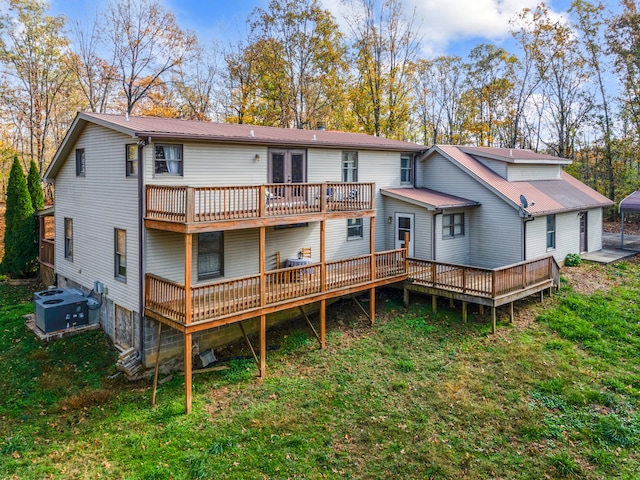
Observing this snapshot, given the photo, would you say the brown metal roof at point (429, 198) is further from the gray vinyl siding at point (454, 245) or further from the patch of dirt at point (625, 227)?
the patch of dirt at point (625, 227)

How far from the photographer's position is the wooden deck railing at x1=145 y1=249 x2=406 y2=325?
10984 millimetres

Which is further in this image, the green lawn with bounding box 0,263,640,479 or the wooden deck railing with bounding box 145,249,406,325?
the wooden deck railing with bounding box 145,249,406,325

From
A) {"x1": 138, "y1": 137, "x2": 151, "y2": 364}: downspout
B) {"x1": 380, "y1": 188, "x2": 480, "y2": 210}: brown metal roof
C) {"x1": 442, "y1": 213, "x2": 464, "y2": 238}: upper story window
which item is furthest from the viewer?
{"x1": 442, "y1": 213, "x2": 464, "y2": 238}: upper story window

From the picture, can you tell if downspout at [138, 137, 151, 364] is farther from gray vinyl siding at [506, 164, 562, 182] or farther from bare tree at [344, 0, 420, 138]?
bare tree at [344, 0, 420, 138]

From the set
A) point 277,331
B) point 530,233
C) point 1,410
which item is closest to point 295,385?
point 277,331

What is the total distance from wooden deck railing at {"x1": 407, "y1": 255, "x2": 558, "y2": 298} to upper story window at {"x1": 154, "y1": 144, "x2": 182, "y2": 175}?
8.68 m

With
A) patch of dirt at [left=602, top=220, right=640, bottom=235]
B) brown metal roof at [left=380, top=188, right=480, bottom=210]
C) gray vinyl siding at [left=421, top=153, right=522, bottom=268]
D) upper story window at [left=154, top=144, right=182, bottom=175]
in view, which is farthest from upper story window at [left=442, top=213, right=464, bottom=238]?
patch of dirt at [left=602, top=220, right=640, bottom=235]

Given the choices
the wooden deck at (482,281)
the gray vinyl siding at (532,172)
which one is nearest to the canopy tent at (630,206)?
the gray vinyl siding at (532,172)

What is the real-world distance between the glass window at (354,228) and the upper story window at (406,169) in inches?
134

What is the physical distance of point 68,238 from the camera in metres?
16.7

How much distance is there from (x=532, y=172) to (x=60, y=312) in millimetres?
20166

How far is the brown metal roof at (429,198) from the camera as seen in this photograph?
16719 millimetres

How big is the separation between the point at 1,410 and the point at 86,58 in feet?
89.0

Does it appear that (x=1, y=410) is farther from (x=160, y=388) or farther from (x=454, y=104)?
(x=454, y=104)
